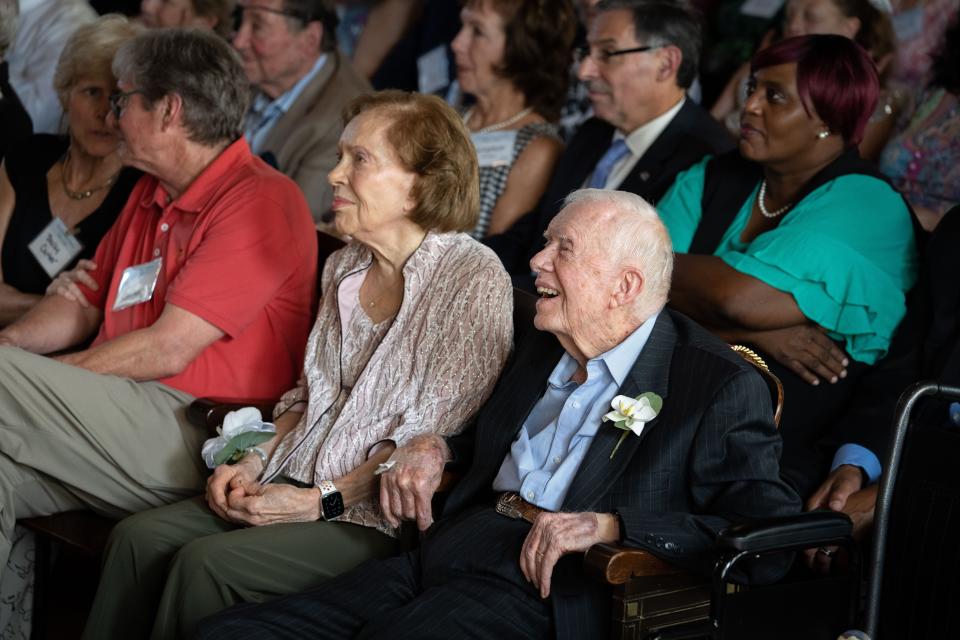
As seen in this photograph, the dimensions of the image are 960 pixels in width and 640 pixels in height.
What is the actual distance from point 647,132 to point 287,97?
159cm

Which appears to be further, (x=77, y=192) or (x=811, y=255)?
(x=77, y=192)

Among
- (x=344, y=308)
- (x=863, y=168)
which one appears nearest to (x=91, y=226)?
(x=344, y=308)

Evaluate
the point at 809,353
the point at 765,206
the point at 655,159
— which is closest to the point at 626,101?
the point at 655,159

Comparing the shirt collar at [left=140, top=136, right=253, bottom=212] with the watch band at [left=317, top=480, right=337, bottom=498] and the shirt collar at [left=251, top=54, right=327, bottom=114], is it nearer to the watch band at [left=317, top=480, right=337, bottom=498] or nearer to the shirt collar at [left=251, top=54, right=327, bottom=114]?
the watch band at [left=317, top=480, right=337, bottom=498]

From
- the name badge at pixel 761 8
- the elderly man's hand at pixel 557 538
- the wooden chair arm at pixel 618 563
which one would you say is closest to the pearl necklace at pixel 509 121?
the name badge at pixel 761 8

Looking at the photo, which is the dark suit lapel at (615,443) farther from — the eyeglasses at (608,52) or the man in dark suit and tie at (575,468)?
the eyeglasses at (608,52)

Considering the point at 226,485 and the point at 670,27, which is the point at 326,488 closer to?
the point at 226,485

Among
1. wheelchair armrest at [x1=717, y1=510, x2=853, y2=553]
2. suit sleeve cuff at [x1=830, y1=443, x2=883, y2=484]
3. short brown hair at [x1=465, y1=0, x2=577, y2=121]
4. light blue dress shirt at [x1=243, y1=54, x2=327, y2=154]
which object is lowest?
light blue dress shirt at [x1=243, y1=54, x2=327, y2=154]

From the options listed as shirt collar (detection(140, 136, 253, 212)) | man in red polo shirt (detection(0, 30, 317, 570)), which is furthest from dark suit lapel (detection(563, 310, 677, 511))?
shirt collar (detection(140, 136, 253, 212))

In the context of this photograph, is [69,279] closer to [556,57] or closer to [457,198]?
Answer: [457,198]

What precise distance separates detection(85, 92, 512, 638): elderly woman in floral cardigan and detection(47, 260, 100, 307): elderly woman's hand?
2.93ft

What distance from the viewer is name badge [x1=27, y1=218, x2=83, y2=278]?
3.65 m

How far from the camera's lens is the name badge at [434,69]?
5.11 m

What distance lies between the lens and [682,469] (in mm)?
2156
